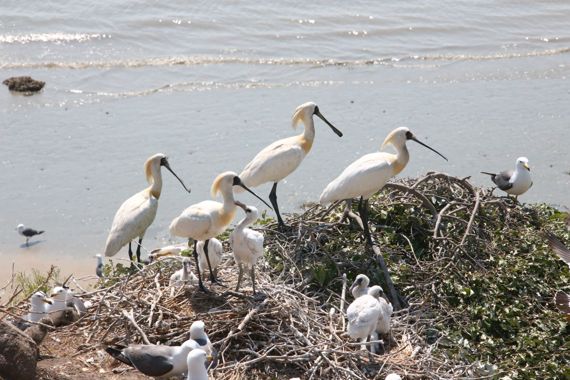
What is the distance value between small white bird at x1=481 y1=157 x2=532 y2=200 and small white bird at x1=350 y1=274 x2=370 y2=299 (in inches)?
133

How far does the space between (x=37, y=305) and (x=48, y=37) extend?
523 inches

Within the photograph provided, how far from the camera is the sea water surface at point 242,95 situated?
13.0 m

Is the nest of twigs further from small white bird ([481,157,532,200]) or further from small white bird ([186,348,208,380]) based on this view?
small white bird ([186,348,208,380])

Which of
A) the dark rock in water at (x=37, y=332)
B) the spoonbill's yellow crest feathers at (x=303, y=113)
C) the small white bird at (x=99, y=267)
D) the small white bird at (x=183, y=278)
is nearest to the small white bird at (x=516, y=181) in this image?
the spoonbill's yellow crest feathers at (x=303, y=113)

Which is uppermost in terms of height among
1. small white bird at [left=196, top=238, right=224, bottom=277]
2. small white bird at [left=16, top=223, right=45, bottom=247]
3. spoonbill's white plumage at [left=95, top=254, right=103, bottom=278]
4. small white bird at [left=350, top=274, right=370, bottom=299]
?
small white bird at [left=196, top=238, right=224, bottom=277]

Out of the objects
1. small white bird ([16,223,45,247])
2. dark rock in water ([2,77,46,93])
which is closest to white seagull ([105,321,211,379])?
small white bird ([16,223,45,247])

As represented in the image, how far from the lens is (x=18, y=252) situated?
11.8m

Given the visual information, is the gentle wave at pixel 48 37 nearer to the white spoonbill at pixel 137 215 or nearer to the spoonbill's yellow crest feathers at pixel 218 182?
the white spoonbill at pixel 137 215

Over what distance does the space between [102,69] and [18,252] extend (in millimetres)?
8106

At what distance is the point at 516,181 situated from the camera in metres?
11.7

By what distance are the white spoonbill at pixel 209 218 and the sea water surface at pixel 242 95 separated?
110 inches

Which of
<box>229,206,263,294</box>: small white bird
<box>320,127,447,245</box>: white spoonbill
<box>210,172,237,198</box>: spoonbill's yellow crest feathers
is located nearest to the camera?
<box>229,206,263,294</box>: small white bird

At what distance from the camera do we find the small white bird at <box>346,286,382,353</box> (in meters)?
8.16

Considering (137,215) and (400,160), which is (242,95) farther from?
(137,215)
